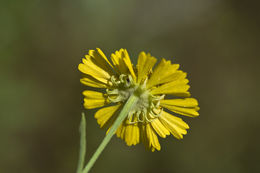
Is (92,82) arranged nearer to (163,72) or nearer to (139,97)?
(139,97)

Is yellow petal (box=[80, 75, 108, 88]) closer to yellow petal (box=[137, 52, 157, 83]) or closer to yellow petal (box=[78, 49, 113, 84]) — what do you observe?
yellow petal (box=[78, 49, 113, 84])

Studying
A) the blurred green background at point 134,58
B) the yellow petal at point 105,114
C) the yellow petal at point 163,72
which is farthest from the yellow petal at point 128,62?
the blurred green background at point 134,58

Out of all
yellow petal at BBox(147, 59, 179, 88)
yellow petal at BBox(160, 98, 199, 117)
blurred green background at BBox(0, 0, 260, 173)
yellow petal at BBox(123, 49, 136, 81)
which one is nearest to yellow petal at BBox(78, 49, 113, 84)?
yellow petal at BBox(123, 49, 136, 81)

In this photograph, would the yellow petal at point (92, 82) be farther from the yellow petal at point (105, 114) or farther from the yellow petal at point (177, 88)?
the yellow petal at point (177, 88)

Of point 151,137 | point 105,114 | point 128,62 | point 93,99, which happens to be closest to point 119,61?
point 128,62
